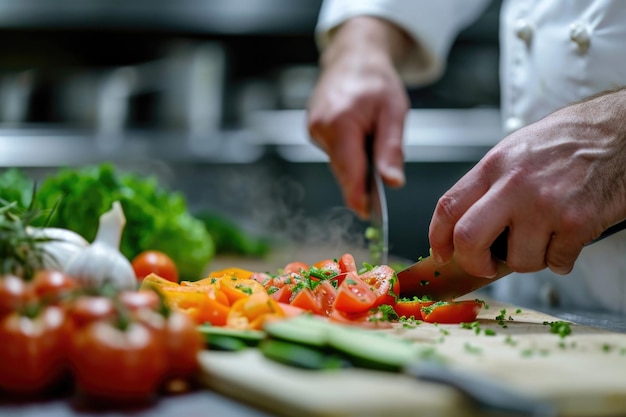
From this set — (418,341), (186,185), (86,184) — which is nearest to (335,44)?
(86,184)

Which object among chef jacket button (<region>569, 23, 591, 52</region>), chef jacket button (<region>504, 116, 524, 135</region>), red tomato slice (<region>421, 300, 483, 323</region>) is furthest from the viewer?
chef jacket button (<region>504, 116, 524, 135</region>)

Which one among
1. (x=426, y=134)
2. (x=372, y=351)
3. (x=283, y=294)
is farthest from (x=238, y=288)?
(x=426, y=134)

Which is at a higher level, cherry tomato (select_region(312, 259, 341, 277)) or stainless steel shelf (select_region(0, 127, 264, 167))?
Answer: stainless steel shelf (select_region(0, 127, 264, 167))

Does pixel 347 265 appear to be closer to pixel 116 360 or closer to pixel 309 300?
pixel 309 300

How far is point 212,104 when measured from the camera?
157 inches

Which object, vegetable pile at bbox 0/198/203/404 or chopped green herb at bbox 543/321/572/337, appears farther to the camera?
chopped green herb at bbox 543/321/572/337

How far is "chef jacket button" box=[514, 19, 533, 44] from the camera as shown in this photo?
183 cm

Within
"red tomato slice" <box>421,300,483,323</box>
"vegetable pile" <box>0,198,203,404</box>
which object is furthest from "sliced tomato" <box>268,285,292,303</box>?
"vegetable pile" <box>0,198,203,404</box>

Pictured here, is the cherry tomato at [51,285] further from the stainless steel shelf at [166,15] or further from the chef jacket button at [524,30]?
the stainless steel shelf at [166,15]

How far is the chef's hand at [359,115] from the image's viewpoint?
1.89 m

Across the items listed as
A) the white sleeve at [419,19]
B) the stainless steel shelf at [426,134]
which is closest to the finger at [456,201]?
the white sleeve at [419,19]

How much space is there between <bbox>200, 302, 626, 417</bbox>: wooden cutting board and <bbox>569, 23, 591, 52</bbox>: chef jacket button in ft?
2.46

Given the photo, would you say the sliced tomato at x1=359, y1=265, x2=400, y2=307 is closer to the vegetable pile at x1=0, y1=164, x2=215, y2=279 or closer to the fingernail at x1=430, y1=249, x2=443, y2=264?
the fingernail at x1=430, y1=249, x2=443, y2=264

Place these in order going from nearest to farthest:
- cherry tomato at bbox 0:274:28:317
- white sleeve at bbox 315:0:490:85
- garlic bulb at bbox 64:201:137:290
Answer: cherry tomato at bbox 0:274:28:317
garlic bulb at bbox 64:201:137:290
white sleeve at bbox 315:0:490:85
